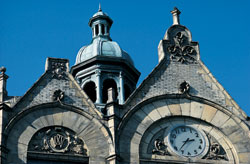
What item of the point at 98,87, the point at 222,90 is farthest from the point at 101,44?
the point at 222,90

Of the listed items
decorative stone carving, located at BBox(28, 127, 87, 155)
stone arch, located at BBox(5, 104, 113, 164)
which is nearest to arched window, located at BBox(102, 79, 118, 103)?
stone arch, located at BBox(5, 104, 113, 164)

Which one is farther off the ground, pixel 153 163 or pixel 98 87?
pixel 98 87

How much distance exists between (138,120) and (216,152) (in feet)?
10.5

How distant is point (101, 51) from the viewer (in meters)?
37.8

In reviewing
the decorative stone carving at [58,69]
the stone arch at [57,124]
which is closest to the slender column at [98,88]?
the decorative stone carving at [58,69]

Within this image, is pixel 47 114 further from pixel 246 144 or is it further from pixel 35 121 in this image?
pixel 246 144

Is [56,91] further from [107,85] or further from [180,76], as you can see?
[107,85]

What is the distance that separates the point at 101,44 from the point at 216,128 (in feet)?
31.0

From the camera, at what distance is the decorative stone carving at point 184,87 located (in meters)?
31.5

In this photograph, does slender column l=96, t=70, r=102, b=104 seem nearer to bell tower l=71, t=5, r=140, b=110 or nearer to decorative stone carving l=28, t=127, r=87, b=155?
bell tower l=71, t=5, r=140, b=110

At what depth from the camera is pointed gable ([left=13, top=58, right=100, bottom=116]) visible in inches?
1189

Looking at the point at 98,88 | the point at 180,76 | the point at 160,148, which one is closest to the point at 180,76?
the point at 180,76

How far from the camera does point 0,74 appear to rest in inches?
1204

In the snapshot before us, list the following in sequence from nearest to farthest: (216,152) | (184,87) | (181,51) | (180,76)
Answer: (216,152) → (184,87) → (180,76) → (181,51)
